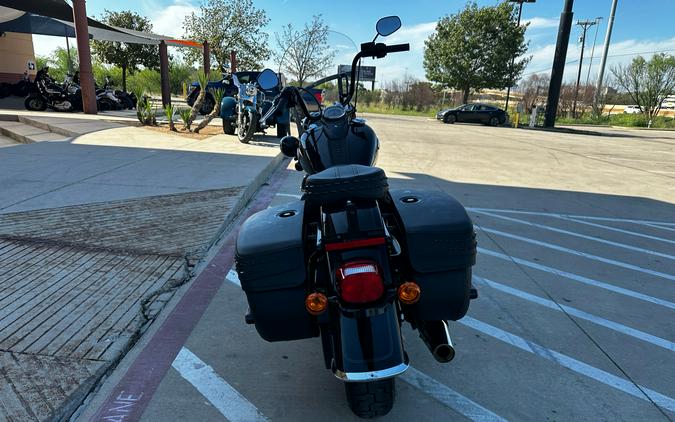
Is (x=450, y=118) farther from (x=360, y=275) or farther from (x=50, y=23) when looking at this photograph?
(x=360, y=275)

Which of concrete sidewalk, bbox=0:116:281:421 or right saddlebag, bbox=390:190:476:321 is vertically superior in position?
right saddlebag, bbox=390:190:476:321

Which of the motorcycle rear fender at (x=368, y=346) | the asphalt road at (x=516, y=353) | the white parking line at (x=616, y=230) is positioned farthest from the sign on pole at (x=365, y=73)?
the white parking line at (x=616, y=230)

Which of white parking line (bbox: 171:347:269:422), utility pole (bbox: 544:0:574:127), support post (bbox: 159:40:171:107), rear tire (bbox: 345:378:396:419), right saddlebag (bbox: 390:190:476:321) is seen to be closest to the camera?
rear tire (bbox: 345:378:396:419)

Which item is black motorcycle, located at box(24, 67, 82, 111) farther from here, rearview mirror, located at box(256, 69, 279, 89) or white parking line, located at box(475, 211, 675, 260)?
white parking line, located at box(475, 211, 675, 260)

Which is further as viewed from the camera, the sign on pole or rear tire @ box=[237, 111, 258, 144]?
rear tire @ box=[237, 111, 258, 144]

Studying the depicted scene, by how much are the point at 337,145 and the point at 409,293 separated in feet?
3.86

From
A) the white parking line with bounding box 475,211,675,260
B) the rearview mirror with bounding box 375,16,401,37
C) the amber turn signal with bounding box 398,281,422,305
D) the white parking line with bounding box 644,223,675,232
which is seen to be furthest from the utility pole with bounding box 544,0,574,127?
the amber turn signal with bounding box 398,281,422,305

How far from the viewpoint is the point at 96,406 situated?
7.22 ft

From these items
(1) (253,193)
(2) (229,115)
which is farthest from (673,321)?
(2) (229,115)

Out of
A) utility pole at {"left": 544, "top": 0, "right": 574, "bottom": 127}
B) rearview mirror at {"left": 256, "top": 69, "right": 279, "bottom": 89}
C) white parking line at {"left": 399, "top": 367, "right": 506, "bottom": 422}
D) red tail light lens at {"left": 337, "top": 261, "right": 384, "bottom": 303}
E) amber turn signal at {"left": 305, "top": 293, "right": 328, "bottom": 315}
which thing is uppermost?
utility pole at {"left": 544, "top": 0, "right": 574, "bottom": 127}

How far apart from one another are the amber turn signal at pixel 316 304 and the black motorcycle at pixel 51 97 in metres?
17.5

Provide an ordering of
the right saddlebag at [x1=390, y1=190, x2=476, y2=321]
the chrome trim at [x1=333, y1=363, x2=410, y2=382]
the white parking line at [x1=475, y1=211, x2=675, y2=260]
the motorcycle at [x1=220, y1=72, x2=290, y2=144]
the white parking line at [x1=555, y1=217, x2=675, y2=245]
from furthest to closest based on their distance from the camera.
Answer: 1. the motorcycle at [x1=220, y1=72, x2=290, y2=144]
2. the white parking line at [x1=555, y1=217, x2=675, y2=245]
3. the white parking line at [x1=475, y1=211, x2=675, y2=260]
4. the right saddlebag at [x1=390, y1=190, x2=476, y2=321]
5. the chrome trim at [x1=333, y1=363, x2=410, y2=382]

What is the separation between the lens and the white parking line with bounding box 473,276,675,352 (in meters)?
2.99

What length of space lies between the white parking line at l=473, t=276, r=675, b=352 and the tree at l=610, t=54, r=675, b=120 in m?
40.2
